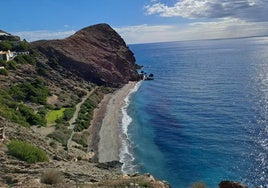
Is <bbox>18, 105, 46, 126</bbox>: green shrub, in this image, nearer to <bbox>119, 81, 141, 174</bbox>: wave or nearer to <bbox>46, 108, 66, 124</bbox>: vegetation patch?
<bbox>46, 108, 66, 124</bbox>: vegetation patch

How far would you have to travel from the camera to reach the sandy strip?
4475 cm

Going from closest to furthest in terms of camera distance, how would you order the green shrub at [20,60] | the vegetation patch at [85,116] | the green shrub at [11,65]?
the vegetation patch at [85,116], the green shrub at [11,65], the green shrub at [20,60]

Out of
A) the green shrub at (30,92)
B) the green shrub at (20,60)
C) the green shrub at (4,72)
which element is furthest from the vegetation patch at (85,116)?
the green shrub at (20,60)

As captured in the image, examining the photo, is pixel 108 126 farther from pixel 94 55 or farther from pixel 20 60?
pixel 94 55

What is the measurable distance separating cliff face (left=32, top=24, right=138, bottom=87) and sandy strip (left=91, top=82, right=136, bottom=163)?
35.4ft

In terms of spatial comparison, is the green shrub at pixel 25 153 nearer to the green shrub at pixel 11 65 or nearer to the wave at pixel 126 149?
the wave at pixel 126 149

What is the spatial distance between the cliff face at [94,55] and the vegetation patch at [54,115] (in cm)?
3104

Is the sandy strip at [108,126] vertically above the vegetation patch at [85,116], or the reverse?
the vegetation patch at [85,116]

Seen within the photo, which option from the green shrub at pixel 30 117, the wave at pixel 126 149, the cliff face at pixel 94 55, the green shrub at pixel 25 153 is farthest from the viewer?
the cliff face at pixel 94 55

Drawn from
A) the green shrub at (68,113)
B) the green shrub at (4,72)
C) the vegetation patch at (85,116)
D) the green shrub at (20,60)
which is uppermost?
the green shrub at (20,60)

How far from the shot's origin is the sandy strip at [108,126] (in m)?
44.8

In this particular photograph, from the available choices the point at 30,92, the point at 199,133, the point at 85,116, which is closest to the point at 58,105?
the point at 30,92

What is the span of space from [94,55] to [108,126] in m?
48.6

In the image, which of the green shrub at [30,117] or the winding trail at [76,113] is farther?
the green shrub at [30,117]
